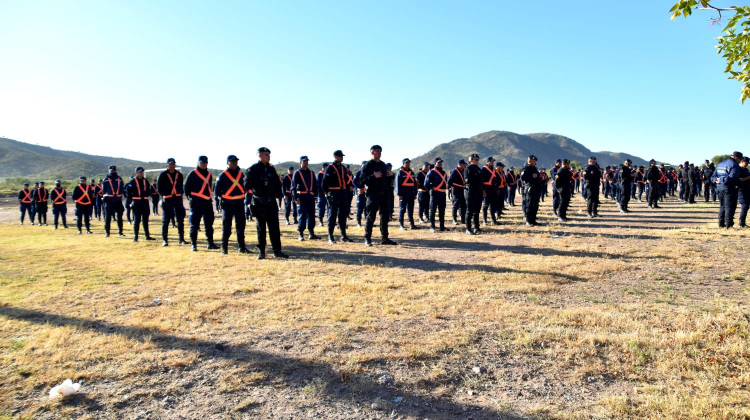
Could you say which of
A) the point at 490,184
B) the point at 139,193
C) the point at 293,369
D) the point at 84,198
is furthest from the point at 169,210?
the point at 490,184

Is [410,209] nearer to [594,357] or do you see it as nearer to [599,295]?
[599,295]

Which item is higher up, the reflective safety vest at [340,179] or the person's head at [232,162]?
the person's head at [232,162]

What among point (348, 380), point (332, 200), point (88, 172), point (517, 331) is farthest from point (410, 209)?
Answer: point (88, 172)

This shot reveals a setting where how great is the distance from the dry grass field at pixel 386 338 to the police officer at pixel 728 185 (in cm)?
454

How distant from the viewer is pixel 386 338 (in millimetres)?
4387

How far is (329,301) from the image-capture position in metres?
5.69

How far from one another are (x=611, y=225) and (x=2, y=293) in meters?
15.8

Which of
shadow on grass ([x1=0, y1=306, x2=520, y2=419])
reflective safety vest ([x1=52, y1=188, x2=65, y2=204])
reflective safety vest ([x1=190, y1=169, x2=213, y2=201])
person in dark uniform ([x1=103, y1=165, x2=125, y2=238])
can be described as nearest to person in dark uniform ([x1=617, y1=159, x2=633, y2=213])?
reflective safety vest ([x1=190, y1=169, x2=213, y2=201])

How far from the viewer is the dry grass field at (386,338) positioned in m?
3.24

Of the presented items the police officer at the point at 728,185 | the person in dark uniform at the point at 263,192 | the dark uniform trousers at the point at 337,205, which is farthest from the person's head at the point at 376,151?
the police officer at the point at 728,185

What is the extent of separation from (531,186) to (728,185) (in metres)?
5.31

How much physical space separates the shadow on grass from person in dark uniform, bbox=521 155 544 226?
10620mm

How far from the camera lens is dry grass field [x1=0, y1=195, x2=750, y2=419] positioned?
3.24m

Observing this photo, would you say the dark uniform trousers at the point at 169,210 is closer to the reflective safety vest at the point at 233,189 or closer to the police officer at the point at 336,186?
the reflective safety vest at the point at 233,189
